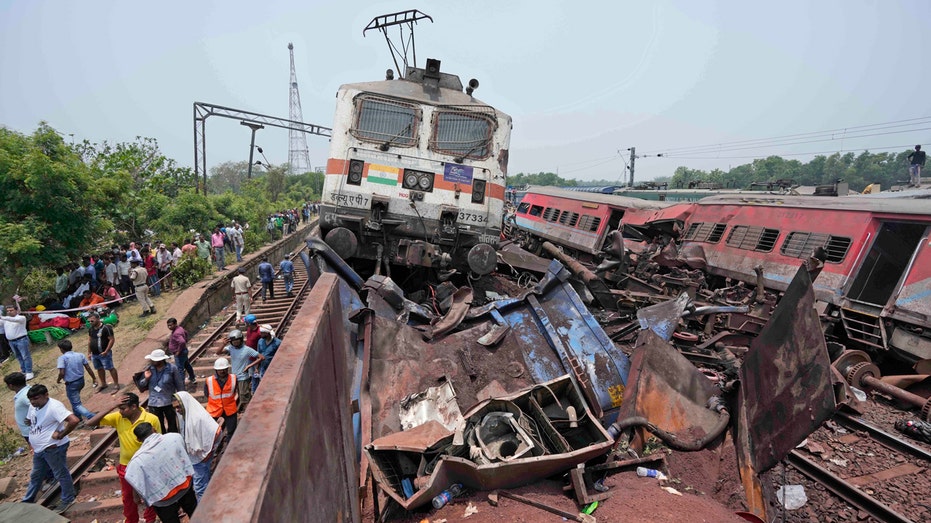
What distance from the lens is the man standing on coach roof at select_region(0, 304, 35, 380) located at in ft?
25.3

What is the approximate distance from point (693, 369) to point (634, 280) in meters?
5.53

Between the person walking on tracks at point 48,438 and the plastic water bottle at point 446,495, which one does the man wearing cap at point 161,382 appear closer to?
the person walking on tracks at point 48,438

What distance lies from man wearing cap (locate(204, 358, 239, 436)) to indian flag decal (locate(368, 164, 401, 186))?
345 cm

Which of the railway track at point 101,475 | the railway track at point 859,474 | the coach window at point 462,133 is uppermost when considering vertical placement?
the coach window at point 462,133

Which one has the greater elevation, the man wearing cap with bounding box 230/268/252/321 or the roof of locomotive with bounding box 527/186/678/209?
the roof of locomotive with bounding box 527/186/678/209

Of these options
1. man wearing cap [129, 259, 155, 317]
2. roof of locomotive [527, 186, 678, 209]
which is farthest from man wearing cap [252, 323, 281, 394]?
roof of locomotive [527, 186, 678, 209]

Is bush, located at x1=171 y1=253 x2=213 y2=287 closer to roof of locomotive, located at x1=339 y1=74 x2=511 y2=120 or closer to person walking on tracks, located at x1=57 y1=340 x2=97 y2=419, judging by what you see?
person walking on tracks, located at x1=57 y1=340 x2=97 y2=419

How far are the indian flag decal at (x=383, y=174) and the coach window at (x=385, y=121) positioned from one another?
392 mm

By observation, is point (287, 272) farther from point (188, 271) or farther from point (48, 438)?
point (48, 438)

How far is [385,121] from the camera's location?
7.51 metres

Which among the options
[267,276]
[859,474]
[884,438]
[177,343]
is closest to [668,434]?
[859,474]

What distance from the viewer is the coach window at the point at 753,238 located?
10.3m

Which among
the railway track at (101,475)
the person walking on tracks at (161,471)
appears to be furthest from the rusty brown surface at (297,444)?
the railway track at (101,475)

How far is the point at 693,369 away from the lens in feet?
16.2
